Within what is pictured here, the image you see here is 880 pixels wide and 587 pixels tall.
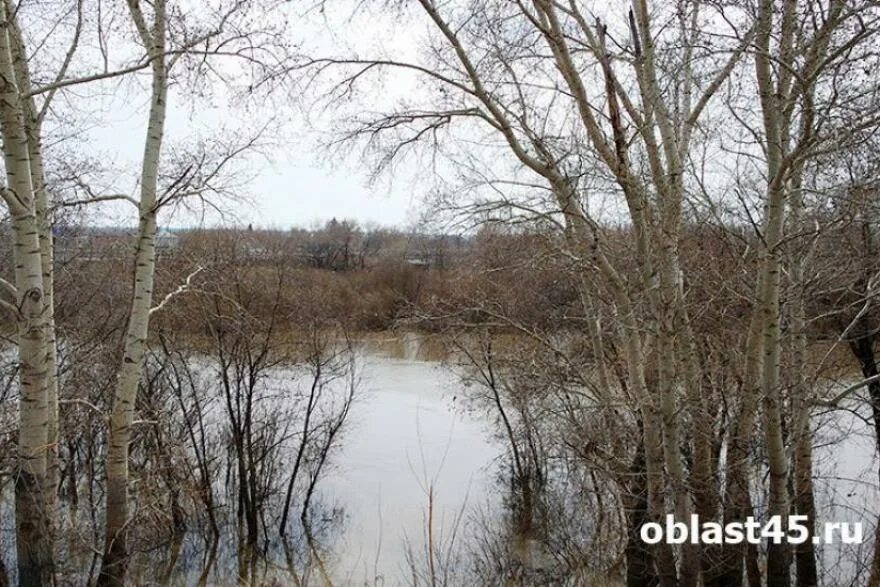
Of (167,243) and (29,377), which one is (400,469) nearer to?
(167,243)

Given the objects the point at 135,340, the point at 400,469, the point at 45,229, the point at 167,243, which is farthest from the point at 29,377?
the point at 400,469

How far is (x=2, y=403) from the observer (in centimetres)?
830

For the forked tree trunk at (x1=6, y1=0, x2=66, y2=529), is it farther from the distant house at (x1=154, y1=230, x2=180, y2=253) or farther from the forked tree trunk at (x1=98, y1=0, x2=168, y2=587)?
the distant house at (x1=154, y1=230, x2=180, y2=253)

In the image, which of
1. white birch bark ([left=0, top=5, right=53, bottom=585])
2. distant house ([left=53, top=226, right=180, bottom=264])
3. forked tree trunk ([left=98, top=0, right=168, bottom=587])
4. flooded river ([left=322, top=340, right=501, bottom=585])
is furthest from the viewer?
flooded river ([left=322, top=340, right=501, bottom=585])

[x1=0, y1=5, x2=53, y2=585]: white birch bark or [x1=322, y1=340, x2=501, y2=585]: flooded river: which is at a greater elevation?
[x1=0, y1=5, x2=53, y2=585]: white birch bark

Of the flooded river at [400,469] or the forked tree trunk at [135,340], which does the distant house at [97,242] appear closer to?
the forked tree trunk at [135,340]

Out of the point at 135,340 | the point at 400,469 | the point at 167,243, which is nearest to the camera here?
the point at 135,340

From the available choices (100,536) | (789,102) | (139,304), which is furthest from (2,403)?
(789,102)

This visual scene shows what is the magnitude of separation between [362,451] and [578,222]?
11.2 meters

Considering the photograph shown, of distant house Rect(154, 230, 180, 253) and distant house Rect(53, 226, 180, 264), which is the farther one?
distant house Rect(154, 230, 180, 253)

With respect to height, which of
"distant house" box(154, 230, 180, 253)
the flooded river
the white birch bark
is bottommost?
the flooded river

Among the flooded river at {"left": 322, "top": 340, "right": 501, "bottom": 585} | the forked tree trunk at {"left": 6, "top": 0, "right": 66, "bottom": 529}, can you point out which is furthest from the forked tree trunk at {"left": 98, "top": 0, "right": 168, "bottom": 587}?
the flooded river at {"left": 322, "top": 340, "right": 501, "bottom": 585}

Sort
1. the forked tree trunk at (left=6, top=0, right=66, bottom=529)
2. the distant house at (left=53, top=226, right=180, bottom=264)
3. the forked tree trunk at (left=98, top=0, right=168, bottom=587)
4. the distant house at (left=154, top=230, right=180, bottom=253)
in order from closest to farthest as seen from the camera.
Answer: the forked tree trunk at (left=6, top=0, right=66, bottom=529), the forked tree trunk at (left=98, top=0, right=168, bottom=587), the distant house at (left=53, top=226, right=180, bottom=264), the distant house at (left=154, top=230, right=180, bottom=253)

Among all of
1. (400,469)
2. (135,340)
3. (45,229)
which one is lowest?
(400,469)
